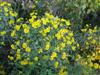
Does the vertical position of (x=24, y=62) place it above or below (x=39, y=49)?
below

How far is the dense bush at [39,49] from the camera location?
397 centimetres

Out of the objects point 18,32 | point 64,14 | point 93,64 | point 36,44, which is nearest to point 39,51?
point 36,44

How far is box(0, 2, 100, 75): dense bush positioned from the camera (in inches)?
156

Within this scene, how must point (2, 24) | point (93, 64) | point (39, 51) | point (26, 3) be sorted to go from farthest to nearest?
point (26, 3) → point (93, 64) → point (2, 24) → point (39, 51)

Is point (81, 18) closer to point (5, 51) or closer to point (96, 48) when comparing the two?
point (96, 48)

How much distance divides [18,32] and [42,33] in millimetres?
393

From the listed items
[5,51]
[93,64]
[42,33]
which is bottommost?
[93,64]

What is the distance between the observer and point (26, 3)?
5.16 meters

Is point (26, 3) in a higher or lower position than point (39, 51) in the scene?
higher

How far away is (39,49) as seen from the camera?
3.98 meters

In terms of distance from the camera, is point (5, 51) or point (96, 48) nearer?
point (5, 51)

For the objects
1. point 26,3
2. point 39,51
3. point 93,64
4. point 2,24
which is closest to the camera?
point 39,51

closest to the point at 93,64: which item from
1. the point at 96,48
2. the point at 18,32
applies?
the point at 96,48

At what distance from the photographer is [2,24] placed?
14.0 feet
